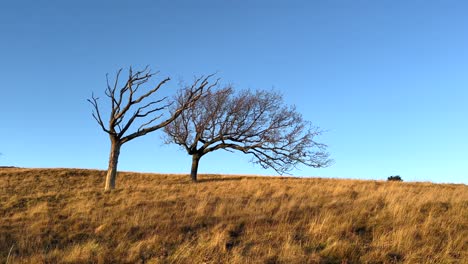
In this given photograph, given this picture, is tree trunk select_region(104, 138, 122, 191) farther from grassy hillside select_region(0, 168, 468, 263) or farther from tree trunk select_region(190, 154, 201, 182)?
tree trunk select_region(190, 154, 201, 182)

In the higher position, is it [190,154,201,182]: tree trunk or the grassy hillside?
[190,154,201,182]: tree trunk

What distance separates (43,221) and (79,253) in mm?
4168

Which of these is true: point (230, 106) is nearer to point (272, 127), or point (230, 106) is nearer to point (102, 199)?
point (272, 127)

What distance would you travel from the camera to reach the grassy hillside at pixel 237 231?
8.07 meters

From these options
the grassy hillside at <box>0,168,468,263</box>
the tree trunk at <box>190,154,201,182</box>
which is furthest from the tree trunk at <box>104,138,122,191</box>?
the tree trunk at <box>190,154,201,182</box>

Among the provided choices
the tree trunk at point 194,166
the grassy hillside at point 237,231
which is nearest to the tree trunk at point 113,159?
the grassy hillside at point 237,231

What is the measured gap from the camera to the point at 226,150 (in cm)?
3097

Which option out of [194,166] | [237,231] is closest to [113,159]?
[194,166]

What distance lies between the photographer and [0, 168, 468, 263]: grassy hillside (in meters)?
8.07

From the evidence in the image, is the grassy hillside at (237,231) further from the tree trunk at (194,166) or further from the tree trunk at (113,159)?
the tree trunk at (194,166)

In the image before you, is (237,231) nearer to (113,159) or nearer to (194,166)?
(113,159)

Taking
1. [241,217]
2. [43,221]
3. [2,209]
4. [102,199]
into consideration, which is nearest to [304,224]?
[241,217]

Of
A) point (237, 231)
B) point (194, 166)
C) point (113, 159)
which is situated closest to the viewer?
point (237, 231)

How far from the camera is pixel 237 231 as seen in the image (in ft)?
32.9
